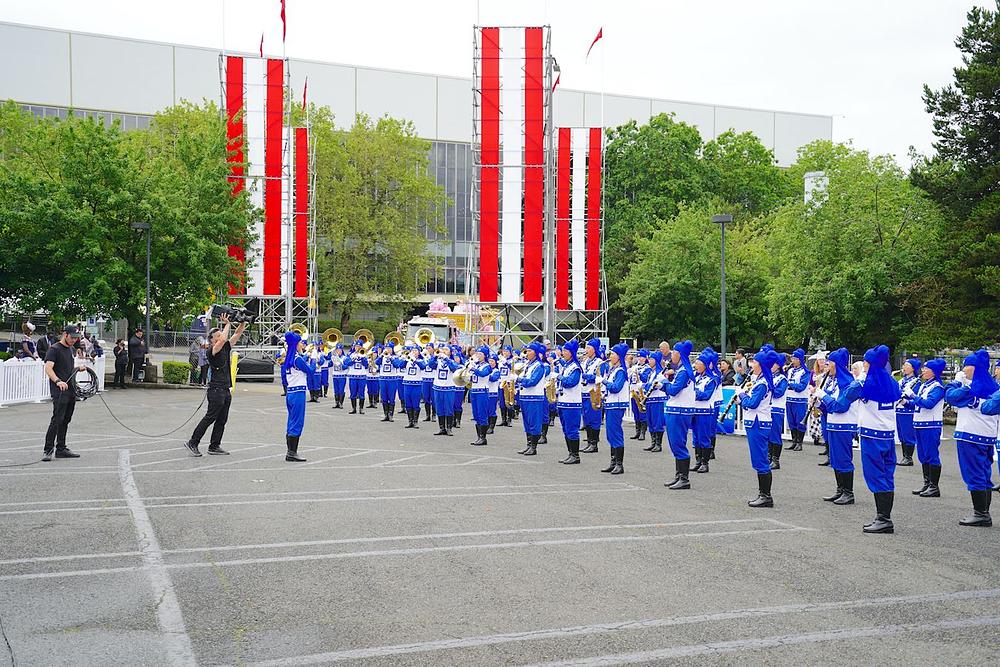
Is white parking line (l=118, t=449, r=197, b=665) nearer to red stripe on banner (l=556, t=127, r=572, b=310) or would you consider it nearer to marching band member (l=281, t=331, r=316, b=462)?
marching band member (l=281, t=331, r=316, b=462)

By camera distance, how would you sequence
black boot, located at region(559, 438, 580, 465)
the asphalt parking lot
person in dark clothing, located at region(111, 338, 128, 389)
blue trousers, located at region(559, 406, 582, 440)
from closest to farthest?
the asphalt parking lot, blue trousers, located at region(559, 406, 582, 440), black boot, located at region(559, 438, 580, 465), person in dark clothing, located at region(111, 338, 128, 389)

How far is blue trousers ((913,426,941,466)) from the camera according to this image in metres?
12.5

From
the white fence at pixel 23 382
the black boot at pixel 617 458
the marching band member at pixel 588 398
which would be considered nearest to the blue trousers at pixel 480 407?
the marching band member at pixel 588 398

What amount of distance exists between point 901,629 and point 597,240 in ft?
103

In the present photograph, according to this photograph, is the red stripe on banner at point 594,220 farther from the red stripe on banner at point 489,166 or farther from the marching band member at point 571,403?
the marching band member at point 571,403

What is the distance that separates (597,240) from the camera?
121ft

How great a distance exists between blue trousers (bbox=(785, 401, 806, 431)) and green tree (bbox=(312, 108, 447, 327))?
3980 centimetres

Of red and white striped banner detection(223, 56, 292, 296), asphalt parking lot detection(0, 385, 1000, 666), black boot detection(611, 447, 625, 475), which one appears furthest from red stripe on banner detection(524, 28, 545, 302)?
asphalt parking lot detection(0, 385, 1000, 666)

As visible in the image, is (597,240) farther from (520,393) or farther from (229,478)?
(229,478)

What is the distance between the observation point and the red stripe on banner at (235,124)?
39.0m

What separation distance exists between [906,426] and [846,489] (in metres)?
4.37

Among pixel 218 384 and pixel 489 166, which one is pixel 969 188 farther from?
pixel 218 384

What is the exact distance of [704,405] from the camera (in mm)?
13812

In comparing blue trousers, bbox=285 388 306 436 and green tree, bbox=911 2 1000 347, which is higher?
green tree, bbox=911 2 1000 347
